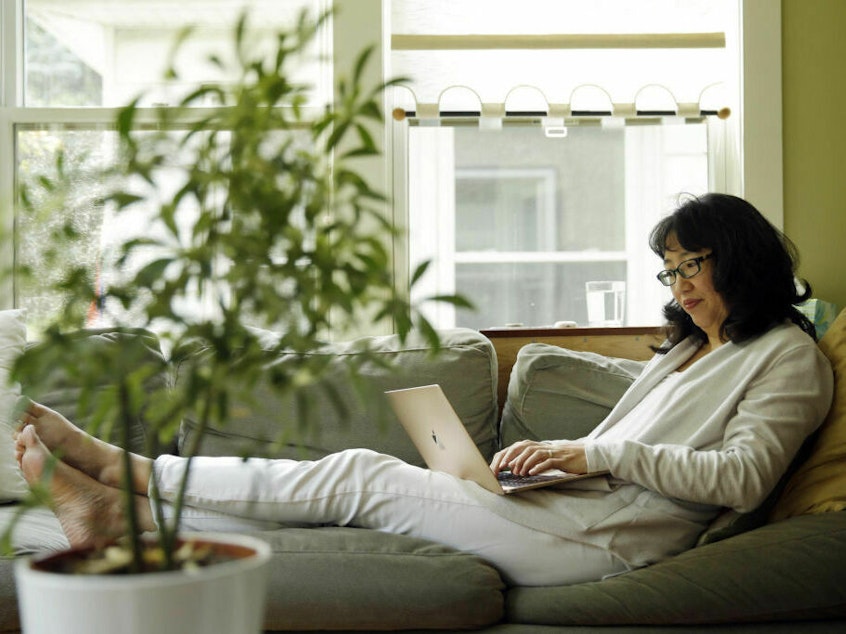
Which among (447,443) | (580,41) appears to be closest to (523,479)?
(447,443)

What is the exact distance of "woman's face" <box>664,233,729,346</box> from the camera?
2125mm

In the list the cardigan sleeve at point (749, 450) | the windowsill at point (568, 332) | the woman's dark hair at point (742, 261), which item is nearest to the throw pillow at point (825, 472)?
the cardigan sleeve at point (749, 450)

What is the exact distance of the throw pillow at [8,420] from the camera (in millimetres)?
2416

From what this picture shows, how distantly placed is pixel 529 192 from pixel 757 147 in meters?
0.75

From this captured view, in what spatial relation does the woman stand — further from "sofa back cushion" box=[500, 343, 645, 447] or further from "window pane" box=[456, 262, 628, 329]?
"window pane" box=[456, 262, 628, 329]

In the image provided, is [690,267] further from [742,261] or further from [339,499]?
[339,499]

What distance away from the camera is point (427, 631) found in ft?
5.81

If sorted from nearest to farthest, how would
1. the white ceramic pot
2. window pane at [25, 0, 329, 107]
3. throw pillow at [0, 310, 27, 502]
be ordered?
the white ceramic pot → throw pillow at [0, 310, 27, 502] → window pane at [25, 0, 329, 107]

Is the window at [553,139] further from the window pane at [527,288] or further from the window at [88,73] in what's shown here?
the window at [88,73]

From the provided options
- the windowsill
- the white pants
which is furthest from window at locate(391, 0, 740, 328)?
the white pants

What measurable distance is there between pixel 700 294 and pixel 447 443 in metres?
0.64

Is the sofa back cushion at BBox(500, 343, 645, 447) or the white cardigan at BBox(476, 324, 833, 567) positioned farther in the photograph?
the sofa back cushion at BBox(500, 343, 645, 447)

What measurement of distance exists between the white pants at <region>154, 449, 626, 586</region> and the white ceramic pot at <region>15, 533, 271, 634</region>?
1101 millimetres

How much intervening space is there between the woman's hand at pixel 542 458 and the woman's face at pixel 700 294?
0.41m
